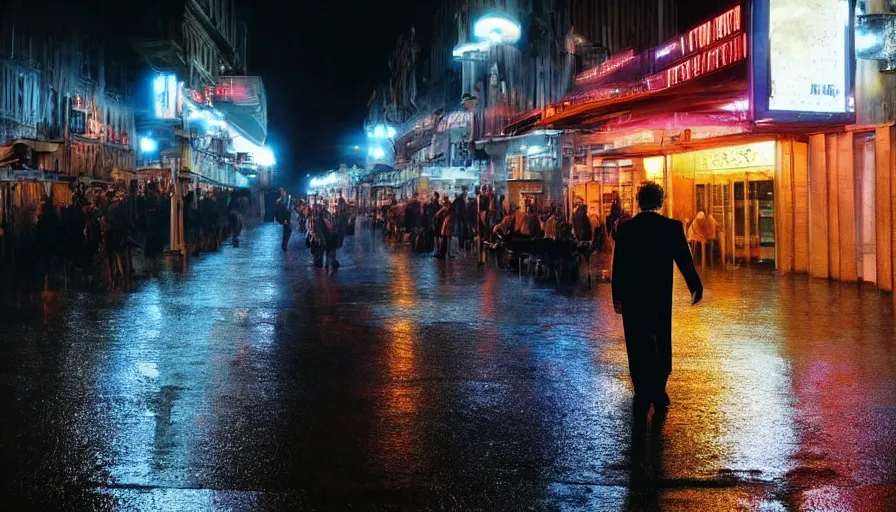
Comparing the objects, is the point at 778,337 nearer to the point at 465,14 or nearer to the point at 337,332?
the point at 337,332

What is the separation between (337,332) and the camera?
41.1 feet

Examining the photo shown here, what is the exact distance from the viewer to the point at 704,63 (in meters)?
19.6

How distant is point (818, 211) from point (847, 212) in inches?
46.3

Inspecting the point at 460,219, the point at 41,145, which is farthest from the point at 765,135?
the point at 41,145

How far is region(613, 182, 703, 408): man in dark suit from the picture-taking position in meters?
7.85

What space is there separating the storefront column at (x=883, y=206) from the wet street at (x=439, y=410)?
1.57 metres

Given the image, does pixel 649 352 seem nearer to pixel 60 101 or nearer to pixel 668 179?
pixel 668 179

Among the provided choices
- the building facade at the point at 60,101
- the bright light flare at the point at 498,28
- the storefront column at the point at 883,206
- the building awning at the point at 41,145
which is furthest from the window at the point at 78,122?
the storefront column at the point at 883,206

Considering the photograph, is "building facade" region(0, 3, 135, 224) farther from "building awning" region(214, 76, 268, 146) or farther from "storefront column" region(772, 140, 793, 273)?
"building awning" region(214, 76, 268, 146)

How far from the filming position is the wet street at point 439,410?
5719mm

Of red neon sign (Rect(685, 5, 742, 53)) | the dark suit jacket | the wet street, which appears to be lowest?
the wet street

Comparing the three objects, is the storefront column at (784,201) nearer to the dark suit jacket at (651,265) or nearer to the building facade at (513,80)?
the building facade at (513,80)

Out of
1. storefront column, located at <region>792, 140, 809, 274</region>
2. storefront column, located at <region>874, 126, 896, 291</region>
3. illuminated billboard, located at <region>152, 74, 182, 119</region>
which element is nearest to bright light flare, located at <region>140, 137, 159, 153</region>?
illuminated billboard, located at <region>152, 74, 182, 119</region>

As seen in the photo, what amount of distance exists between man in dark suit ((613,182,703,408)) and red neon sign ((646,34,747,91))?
36.3 ft
